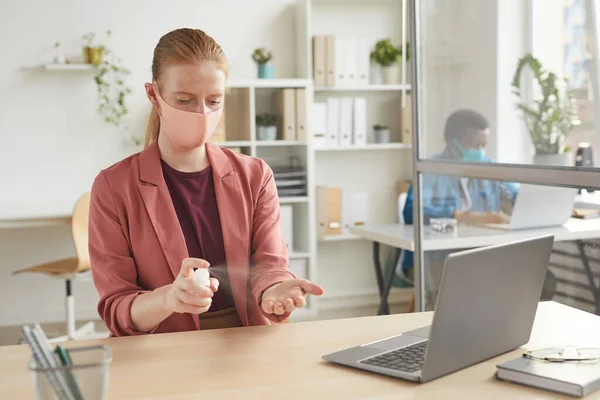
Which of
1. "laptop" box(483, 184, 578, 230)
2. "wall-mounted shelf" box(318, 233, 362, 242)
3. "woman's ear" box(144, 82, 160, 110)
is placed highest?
"woman's ear" box(144, 82, 160, 110)

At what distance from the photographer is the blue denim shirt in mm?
2795

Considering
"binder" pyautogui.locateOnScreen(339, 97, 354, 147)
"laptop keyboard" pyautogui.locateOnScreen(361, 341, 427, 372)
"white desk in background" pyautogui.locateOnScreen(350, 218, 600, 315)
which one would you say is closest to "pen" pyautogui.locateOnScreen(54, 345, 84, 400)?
"laptop keyboard" pyautogui.locateOnScreen(361, 341, 427, 372)

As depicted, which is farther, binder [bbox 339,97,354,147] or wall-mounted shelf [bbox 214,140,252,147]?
binder [bbox 339,97,354,147]

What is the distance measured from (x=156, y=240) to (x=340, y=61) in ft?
12.5

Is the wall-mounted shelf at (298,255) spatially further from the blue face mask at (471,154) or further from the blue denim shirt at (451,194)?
the blue face mask at (471,154)

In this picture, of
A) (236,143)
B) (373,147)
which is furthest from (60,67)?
(373,147)

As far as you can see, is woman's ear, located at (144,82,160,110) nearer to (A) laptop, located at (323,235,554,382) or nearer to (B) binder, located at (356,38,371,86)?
(A) laptop, located at (323,235,554,382)

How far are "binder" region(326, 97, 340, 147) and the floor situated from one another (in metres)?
1.15

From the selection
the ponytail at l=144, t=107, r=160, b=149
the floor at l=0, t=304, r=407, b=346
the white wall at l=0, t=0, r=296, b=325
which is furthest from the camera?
the white wall at l=0, t=0, r=296, b=325

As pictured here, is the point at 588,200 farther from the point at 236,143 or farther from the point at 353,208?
the point at 353,208

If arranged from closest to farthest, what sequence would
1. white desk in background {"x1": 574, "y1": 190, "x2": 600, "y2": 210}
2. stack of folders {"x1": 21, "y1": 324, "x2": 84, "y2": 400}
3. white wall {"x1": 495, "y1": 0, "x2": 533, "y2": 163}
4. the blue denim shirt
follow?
stack of folders {"x1": 21, "y1": 324, "x2": 84, "y2": 400}
white desk in background {"x1": 574, "y1": 190, "x2": 600, "y2": 210}
white wall {"x1": 495, "y1": 0, "x2": 533, "y2": 163}
the blue denim shirt

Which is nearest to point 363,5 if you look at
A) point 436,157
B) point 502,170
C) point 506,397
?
point 436,157

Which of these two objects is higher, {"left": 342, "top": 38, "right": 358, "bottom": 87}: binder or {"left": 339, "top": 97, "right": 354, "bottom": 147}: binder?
{"left": 342, "top": 38, "right": 358, "bottom": 87}: binder

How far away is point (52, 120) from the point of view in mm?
5215
